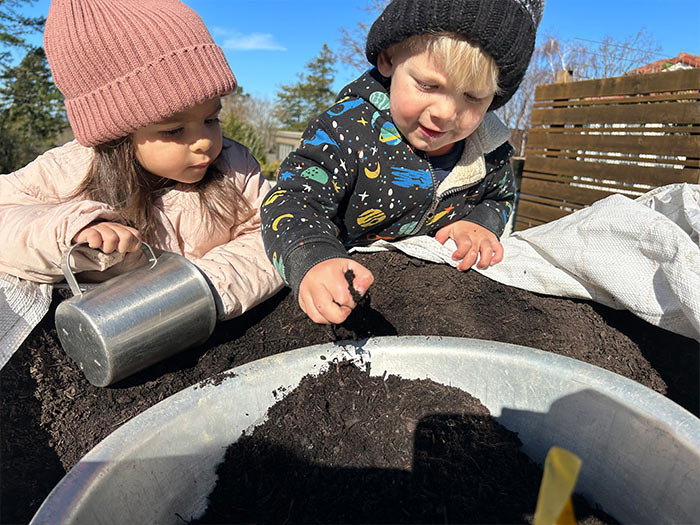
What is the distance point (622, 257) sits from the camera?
119 centimetres

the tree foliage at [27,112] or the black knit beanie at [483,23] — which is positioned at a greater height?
the black knit beanie at [483,23]

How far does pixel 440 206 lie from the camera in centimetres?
162

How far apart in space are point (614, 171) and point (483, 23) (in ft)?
11.7

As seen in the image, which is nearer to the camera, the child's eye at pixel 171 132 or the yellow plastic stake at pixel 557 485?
the yellow plastic stake at pixel 557 485

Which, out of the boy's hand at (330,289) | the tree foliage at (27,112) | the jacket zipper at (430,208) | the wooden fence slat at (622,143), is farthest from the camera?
the tree foliage at (27,112)

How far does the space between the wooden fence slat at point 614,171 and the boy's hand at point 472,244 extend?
2.58m

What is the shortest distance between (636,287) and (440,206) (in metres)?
0.66

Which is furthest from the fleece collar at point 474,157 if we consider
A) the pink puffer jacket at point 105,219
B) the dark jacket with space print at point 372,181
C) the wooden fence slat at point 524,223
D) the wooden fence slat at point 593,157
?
the wooden fence slat at point 524,223

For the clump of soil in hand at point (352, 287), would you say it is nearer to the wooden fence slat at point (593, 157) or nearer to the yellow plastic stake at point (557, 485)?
the yellow plastic stake at point (557, 485)

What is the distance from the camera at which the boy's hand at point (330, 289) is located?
84 centimetres

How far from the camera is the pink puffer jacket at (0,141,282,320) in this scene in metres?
1.19

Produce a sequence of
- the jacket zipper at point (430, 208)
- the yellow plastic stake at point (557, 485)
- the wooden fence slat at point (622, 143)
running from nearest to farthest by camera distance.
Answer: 1. the yellow plastic stake at point (557, 485)
2. the jacket zipper at point (430, 208)
3. the wooden fence slat at point (622, 143)

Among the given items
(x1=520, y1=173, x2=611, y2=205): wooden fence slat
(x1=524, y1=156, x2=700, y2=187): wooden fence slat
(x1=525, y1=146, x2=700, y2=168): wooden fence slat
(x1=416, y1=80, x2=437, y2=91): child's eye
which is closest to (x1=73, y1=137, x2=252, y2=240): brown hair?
(x1=416, y1=80, x2=437, y2=91): child's eye

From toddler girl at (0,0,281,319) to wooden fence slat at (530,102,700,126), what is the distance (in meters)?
3.47
